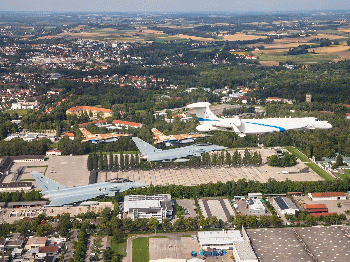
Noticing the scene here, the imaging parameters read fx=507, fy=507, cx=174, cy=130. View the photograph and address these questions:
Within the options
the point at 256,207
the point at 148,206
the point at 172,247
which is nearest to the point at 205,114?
the point at 148,206

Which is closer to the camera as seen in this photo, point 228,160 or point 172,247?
point 172,247

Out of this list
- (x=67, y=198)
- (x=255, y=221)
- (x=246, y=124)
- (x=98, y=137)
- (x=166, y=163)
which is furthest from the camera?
(x=98, y=137)

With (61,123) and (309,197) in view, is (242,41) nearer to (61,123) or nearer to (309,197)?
(61,123)

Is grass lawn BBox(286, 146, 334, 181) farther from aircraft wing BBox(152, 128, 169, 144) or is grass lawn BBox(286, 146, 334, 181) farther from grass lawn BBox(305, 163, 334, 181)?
aircraft wing BBox(152, 128, 169, 144)

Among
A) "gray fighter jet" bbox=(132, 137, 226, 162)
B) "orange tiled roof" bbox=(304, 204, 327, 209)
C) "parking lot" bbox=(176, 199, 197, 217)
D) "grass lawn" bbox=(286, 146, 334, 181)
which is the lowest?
"grass lawn" bbox=(286, 146, 334, 181)

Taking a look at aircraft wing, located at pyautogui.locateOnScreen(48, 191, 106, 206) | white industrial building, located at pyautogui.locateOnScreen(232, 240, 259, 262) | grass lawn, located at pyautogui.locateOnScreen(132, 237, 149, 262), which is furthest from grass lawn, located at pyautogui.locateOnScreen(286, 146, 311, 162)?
aircraft wing, located at pyautogui.locateOnScreen(48, 191, 106, 206)

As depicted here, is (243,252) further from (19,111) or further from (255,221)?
(19,111)
